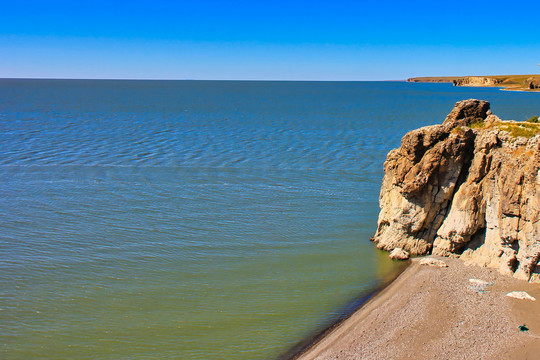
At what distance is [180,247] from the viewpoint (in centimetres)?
2892

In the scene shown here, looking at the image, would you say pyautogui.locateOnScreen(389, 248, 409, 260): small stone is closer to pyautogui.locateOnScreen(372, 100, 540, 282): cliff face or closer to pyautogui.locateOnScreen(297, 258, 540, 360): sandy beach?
pyautogui.locateOnScreen(372, 100, 540, 282): cliff face

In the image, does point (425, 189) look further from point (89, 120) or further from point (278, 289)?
point (89, 120)

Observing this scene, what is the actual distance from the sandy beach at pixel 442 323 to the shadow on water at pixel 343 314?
0.90 feet

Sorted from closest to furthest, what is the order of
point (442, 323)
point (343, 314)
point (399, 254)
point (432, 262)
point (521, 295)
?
point (442, 323), point (521, 295), point (343, 314), point (432, 262), point (399, 254)

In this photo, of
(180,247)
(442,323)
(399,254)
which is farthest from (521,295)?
(180,247)

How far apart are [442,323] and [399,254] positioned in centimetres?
769

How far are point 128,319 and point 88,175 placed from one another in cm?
2588

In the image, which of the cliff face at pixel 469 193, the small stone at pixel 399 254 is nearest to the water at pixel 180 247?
the small stone at pixel 399 254

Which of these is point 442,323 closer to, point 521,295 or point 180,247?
point 521,295

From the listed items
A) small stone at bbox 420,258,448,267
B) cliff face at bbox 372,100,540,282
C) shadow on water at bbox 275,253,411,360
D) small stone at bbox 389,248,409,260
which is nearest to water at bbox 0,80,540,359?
shadow on water at bbox 275,253,411,360

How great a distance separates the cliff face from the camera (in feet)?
75.4

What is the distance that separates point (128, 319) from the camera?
69.6 feet

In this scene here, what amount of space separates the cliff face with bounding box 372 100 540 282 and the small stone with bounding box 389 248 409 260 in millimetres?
671

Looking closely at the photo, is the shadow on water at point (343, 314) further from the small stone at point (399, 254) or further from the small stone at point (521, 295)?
the small stone at point (521, 295)
